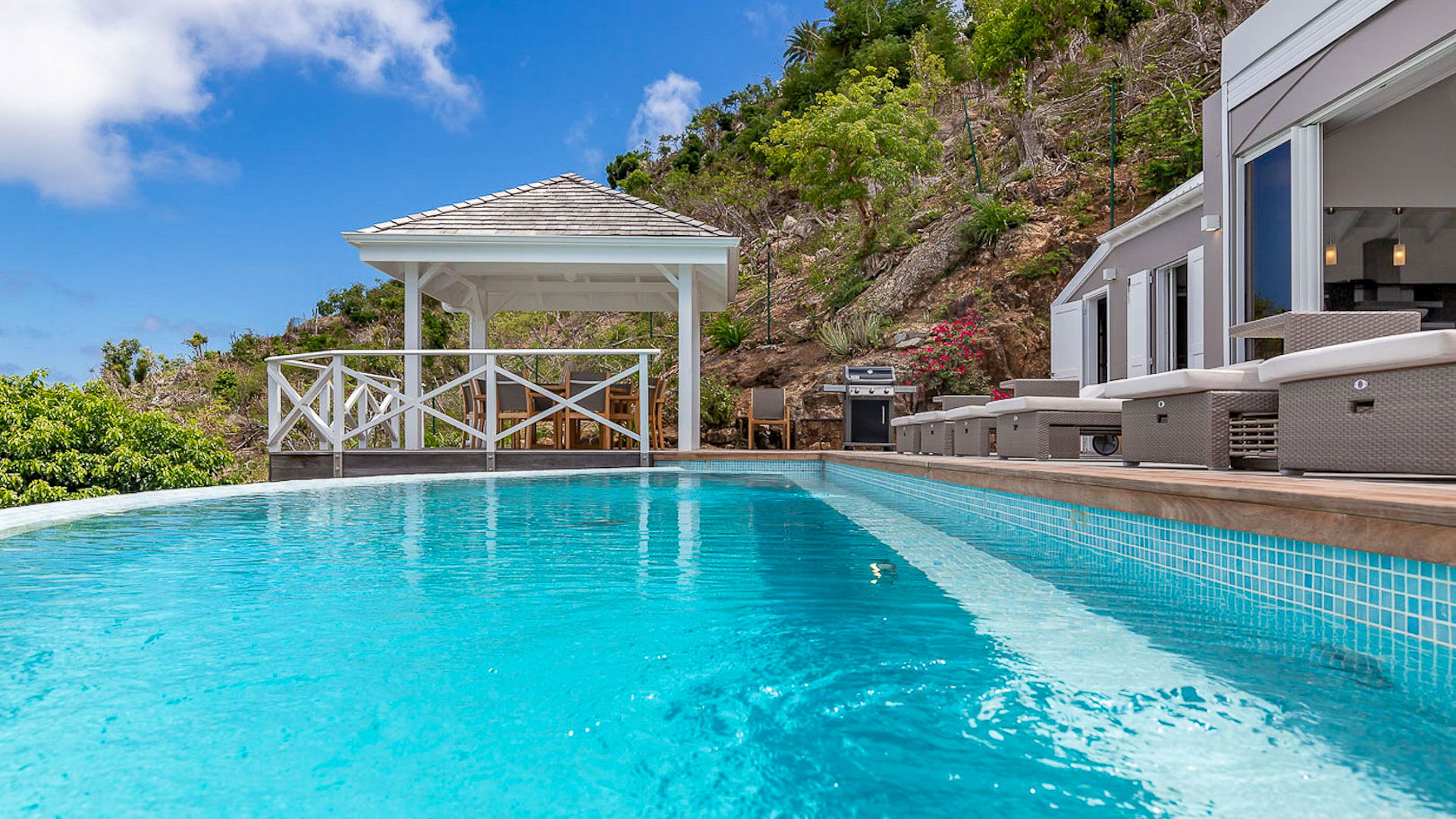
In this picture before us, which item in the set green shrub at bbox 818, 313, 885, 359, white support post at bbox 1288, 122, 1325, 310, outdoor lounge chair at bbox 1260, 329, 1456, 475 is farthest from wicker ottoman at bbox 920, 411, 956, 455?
green shrub at bbox 818, 313, 885, 359

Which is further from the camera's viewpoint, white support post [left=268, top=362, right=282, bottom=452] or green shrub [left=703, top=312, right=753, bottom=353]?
green shrub [left=703, top=312, right=753, bottom=353]

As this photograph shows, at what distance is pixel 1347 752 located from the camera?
1.31 m

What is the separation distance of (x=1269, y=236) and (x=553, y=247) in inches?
265

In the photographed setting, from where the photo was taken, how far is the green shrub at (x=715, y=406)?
12789 millimetres

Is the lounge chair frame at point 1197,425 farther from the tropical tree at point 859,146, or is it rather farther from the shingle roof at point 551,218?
the tropical tree at point 859,146

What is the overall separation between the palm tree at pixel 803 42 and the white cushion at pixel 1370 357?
27360mm

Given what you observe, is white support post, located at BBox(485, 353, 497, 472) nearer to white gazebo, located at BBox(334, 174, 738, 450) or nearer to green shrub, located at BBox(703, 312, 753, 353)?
white gazebo, located at BBox(334, 174, 738, 450)

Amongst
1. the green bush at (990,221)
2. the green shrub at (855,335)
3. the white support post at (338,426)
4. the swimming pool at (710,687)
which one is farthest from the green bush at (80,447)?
the green bush at (990,221)

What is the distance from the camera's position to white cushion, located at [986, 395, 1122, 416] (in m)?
5.23

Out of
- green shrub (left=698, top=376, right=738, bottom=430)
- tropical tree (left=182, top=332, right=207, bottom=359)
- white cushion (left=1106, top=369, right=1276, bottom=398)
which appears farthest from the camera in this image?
tropical tree (left=182, top=332, right=207, bottom=359)

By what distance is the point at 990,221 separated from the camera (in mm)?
13828

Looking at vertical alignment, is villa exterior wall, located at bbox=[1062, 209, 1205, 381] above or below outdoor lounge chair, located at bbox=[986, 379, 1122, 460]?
above

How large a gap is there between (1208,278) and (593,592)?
20.1ft

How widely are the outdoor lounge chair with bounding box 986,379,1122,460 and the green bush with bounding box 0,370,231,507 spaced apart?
7.23m
